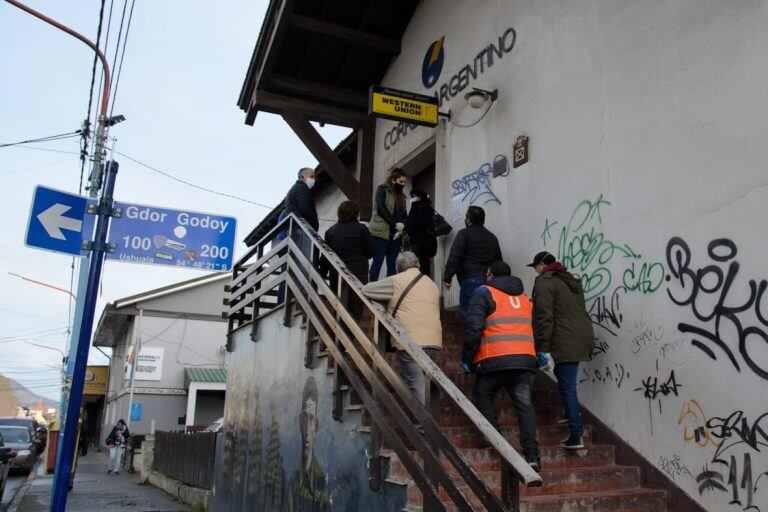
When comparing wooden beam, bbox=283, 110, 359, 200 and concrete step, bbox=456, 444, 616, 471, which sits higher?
wooden beam, bbox=283, 110, 359, 200

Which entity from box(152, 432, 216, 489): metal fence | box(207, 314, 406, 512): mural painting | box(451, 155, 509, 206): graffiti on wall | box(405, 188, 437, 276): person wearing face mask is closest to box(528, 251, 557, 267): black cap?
box(451, 155, 509, 206): graffiti on wall

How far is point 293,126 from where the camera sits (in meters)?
10.6

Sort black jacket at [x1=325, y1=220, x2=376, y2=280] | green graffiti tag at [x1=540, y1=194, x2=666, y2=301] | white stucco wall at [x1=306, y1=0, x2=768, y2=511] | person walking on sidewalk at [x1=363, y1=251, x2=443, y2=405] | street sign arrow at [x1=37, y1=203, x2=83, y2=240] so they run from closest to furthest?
1. white stucco wall at [x1=306, y1=0, x2=768, y2=511]
2. person walking on sidewalk at [x1=363, y1=251, x2=443, y2=405]
3. green graffiti tag at [x1=540, y1=194, x2=666, y2=301]
4. street sign arrow at [x1=37, y1=203, x2=83, y2=240]
5. black jacket at [x1=325, y1=220, x2=376, y2=280]

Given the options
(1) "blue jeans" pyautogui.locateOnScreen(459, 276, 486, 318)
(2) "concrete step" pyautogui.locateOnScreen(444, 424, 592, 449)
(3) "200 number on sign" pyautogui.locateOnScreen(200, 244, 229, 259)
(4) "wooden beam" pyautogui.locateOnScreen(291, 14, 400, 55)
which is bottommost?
(2) "concrete step" pyautogui.locateOnScreen(444, 424, 592, 449)

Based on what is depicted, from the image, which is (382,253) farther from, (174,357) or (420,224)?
(174,357)

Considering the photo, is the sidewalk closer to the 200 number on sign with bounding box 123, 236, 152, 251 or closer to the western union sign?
the 200 number on sign with bounding box 123, 236, 152, 251

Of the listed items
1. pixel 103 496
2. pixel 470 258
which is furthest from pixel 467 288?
pixel 103 496

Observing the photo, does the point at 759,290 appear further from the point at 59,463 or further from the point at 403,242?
the point at 59,463

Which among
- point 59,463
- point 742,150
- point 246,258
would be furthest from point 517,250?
point 59,463

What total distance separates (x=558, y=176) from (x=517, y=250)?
94cm

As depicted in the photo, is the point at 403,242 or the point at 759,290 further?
the point at 403,242

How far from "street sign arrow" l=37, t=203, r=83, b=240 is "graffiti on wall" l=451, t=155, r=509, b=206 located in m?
4.41

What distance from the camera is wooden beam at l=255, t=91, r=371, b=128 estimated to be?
10.6 metres

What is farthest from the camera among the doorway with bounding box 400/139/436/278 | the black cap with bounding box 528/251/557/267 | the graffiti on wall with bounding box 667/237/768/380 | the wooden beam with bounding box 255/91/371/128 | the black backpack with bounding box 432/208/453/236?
the wooden beam with bounding box 255/91/371/128
